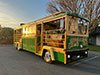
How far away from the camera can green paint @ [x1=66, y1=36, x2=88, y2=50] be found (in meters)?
8.09

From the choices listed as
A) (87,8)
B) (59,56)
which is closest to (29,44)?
(59,56)

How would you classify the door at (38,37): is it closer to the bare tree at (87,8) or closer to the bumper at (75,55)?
the bumper at (75,55)

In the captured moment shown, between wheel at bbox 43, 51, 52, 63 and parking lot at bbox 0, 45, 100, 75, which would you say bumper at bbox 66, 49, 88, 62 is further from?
wheel at bbox 43, 51, 52, 63

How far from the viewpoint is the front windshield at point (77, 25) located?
27.4 ft

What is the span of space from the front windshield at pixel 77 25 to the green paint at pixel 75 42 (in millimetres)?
348

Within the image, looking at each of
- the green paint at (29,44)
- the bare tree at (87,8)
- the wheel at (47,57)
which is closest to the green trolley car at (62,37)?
the wheel at (47,57)

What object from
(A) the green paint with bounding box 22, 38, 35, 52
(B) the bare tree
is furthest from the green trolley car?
(B) the bare tree

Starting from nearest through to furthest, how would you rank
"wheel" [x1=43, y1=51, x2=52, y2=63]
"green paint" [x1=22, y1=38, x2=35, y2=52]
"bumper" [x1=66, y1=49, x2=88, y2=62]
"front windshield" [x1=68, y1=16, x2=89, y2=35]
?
1. "bumper" [x1=66, y1=49, x2=88, y2=62]
2. "front windshield" [x1=68, y1=16, x2=89, y2=35]
3. "wheel" [x1=43, y1=51, x2=52, y2=63]
4. "green paint" [x1=22, y1=38, x2=35, y2=52]

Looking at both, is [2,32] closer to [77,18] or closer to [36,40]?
[36,40]

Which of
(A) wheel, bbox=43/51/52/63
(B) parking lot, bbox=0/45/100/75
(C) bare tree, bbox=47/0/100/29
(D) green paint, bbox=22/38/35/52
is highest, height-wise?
(C) bare tree, bbox=47/0/100/29

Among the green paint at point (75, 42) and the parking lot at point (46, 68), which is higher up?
the green paint at point (75, 42)

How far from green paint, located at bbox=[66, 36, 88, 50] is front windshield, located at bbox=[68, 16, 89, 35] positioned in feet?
1.14

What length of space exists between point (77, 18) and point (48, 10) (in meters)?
22.5

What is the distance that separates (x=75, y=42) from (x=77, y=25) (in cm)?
107
